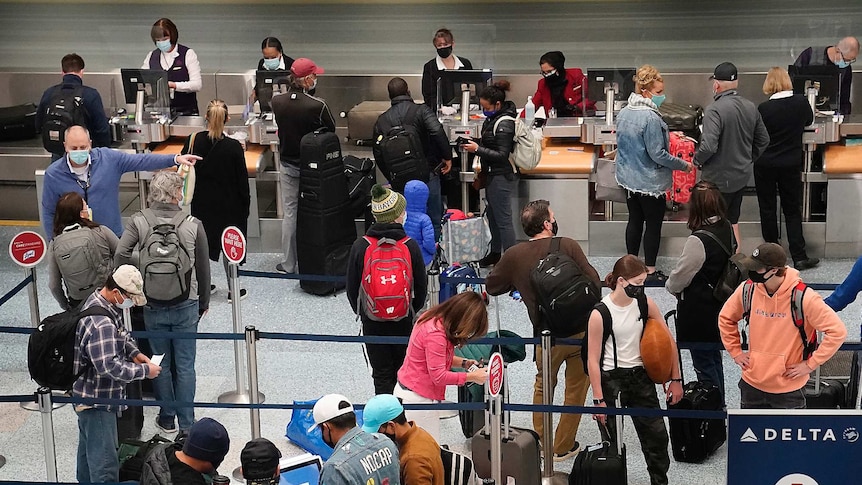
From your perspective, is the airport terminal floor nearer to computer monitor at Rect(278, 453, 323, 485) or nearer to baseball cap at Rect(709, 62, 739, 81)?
computer monitor at Rect(278, 453, 323, 485)

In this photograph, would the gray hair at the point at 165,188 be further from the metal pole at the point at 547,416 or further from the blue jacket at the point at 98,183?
the metal pole at the point at 547,416

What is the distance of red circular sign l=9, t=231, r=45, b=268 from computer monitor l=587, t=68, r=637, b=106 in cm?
515

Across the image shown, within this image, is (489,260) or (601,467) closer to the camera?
(601,467)

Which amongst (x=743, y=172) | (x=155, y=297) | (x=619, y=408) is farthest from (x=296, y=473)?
(x=743, y=172)

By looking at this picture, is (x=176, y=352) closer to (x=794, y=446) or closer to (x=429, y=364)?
(x=429, y=364)

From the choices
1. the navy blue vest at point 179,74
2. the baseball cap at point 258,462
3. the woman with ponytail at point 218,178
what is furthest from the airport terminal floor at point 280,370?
the baseball cap at point 258,462

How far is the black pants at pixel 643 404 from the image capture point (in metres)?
6.43

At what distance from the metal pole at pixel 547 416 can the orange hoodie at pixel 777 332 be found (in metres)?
0.90

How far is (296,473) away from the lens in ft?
22.1

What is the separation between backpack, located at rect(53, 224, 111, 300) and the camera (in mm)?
7234

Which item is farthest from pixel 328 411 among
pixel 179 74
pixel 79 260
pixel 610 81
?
pixel 179 74

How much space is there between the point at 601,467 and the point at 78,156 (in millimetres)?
3856

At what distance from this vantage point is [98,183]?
8.20 m

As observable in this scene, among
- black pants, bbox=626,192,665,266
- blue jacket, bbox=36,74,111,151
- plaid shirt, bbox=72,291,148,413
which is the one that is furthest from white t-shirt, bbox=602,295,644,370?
blue jacket, bbox=36,74,111,151
